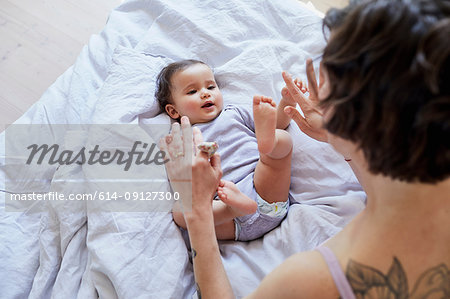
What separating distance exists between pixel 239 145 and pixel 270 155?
0.18 metres

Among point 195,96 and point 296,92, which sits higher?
point 296,92

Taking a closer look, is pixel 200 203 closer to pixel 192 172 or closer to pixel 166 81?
pixel 192 172

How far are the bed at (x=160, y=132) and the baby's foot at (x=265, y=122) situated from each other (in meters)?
0.19

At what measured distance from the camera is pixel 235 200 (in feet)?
3.29

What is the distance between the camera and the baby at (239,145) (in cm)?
104

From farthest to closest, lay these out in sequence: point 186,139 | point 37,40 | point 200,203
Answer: point 37,40 < point 186,139 < point 200,203

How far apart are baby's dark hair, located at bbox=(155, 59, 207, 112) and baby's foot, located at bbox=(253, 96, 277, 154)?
408 mm

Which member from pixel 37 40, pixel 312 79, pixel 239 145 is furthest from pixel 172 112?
pixel 37 40

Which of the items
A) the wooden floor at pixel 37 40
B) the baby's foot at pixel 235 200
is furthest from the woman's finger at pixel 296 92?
the wooden floor at pixel 37 40

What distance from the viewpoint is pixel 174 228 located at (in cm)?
105

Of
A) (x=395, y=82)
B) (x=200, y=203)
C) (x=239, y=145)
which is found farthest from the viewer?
(x=239, y=145)

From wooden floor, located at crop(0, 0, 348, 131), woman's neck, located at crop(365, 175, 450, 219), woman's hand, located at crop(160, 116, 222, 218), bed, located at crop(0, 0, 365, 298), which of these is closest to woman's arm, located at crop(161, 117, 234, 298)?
woman's hand, located at crop(160, 116, 222, 218)

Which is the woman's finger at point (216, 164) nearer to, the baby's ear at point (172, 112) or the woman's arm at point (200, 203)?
the woman's arm at point (200, 203)

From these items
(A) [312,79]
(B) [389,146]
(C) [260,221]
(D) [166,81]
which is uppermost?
(B) [389,146]
